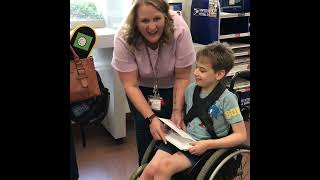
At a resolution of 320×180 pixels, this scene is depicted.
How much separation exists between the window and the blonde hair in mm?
1527

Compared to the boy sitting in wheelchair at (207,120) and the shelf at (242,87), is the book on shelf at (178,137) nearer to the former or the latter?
the boy sitting in wheelchair at (207,120)

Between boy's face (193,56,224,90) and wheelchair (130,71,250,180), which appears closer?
wheelchair (130,71,250,180)

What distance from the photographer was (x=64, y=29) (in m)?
0.64

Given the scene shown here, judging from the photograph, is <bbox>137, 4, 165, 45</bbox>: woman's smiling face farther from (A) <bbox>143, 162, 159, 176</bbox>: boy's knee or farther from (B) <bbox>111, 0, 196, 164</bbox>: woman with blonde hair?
(A) <bbox>143, 162, 159, 176</bbox>: boy's knee

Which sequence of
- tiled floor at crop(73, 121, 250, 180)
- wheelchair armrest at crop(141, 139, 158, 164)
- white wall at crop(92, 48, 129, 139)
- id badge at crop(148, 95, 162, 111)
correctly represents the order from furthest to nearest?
white wall at crop(92, 48, 129, 139) < tiled floor at crop(73, 121, 250, 180) < id badge at crop(148, 95, 162, 111) < wheelchair armrest at crop(141, 139, 158, 164)

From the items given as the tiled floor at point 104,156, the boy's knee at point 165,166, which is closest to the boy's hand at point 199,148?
the boy's knee at point 165,166

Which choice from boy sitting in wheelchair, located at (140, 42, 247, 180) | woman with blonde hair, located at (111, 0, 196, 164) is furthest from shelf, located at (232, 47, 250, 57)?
boy sitting in wheelchair, located at (140, 42, 247, 180)

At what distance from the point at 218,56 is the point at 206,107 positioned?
0.21m

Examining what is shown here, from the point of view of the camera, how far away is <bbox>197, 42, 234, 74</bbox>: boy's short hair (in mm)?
1501

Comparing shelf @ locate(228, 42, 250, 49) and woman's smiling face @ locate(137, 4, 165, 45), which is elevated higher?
woman's smiling face @ locate(137, 4, 165, 45)

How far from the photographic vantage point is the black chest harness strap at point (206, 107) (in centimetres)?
148

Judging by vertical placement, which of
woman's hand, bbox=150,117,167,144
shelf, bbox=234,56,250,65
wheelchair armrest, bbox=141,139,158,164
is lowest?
wheelchair armrest, bbox=141,139,158,164
